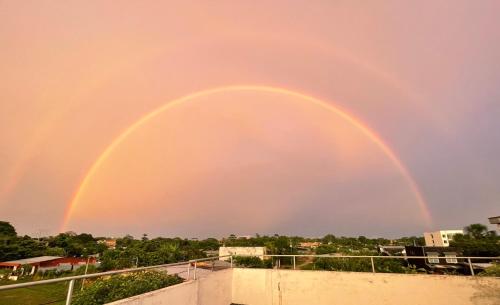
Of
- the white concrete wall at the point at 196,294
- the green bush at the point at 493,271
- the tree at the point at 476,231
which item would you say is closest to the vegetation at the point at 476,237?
the tree at the point at 476,231

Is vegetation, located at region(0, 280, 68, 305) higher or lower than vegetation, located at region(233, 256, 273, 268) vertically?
lower

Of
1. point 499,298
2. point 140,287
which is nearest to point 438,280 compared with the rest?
point 499,298

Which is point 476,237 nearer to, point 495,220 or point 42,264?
point 495,220

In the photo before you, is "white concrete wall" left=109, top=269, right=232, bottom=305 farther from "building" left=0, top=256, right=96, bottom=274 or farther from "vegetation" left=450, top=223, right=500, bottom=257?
"vegetation" left=450, top=223, right=500, bottom=257

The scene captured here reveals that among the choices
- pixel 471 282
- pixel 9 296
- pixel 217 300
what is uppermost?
pixel 471 282

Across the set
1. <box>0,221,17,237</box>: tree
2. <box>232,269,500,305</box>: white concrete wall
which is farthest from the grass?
<box>0,221,17,237</box>: tree

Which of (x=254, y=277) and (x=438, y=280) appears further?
(x=254, y=277)

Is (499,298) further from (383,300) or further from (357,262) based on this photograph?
(357,262)
